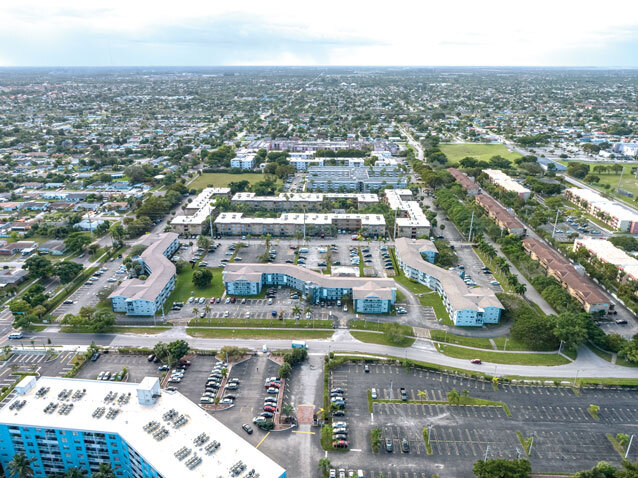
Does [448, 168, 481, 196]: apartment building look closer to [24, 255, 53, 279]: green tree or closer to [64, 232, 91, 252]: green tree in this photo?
[64, 232, 91, 252]: green tree

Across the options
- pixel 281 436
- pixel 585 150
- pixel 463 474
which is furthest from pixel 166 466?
pixel 585 150

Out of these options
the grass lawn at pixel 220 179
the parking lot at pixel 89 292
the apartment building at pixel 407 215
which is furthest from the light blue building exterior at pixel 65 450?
the grass lawn at pixel 220 179

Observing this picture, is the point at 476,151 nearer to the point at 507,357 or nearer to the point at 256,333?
the point at 507,357

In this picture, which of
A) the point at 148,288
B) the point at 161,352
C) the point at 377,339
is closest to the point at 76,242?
the point at 148,288

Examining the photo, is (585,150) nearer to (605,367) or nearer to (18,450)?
(605,367)

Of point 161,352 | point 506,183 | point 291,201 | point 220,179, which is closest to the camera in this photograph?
point 161,352

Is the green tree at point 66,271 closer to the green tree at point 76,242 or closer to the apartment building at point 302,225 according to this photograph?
the green tree at point 76,242
